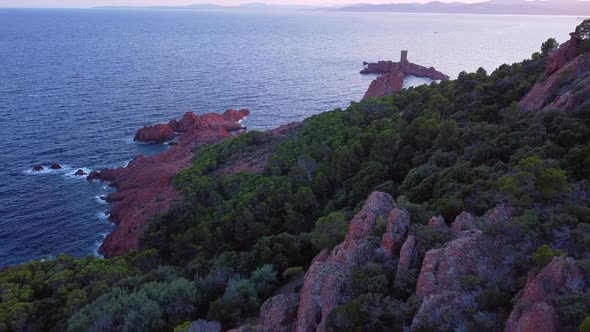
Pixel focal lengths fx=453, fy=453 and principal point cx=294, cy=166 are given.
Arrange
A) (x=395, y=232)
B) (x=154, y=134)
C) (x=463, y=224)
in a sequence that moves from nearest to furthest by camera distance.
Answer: (x=463, y=224), (x=395, y=232), (x=154, y=134)

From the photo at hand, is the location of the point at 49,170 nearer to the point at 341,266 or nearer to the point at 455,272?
the point at 341,266

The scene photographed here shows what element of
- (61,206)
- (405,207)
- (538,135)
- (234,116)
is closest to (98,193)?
(61,206)

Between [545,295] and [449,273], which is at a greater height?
[545,295]

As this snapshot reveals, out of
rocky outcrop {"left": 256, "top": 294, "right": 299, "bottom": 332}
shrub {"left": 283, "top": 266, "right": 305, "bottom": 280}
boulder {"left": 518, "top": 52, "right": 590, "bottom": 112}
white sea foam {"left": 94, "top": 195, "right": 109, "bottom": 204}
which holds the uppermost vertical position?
boulder {"left": 518, "top": 52, "right": 590, "bottom": 112}

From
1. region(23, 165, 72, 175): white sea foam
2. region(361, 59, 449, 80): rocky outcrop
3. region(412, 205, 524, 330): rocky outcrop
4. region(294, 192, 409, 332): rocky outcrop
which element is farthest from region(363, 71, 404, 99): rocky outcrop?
region(412, 205, 524, 330): rocky outcrop

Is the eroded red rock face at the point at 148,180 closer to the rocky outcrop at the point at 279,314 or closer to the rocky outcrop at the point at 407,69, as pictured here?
the rocky outcrop at the point at 279,314

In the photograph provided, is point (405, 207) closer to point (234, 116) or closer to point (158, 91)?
point (234, 116)

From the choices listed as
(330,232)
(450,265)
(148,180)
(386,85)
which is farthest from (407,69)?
(450,265)

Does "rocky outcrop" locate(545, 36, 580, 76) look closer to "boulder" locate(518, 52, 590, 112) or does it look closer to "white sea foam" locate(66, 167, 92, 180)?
"boulder" locate(518, 52, 590, 112)
